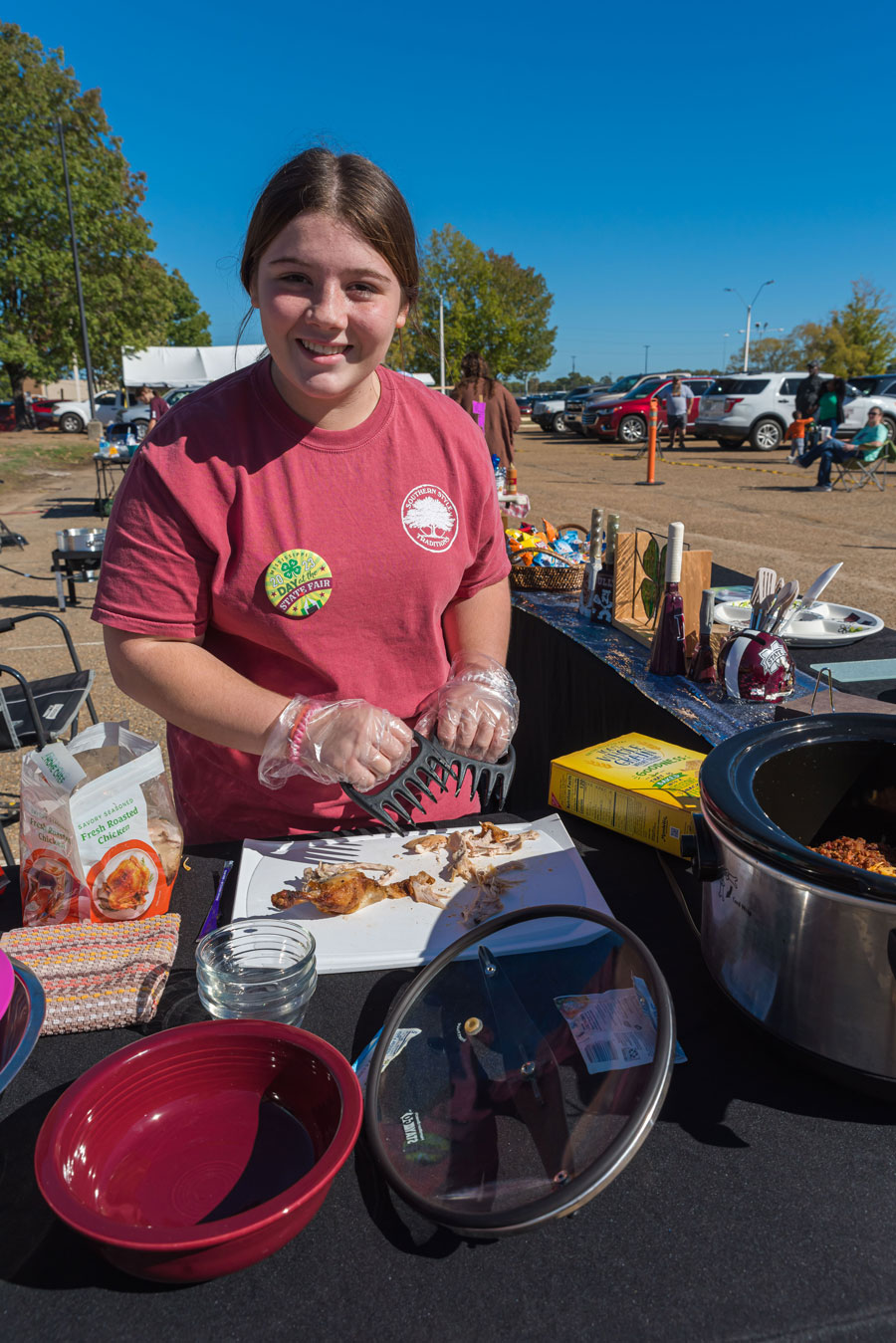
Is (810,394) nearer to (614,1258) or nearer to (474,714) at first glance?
(474,714)

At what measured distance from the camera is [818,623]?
9.54ft

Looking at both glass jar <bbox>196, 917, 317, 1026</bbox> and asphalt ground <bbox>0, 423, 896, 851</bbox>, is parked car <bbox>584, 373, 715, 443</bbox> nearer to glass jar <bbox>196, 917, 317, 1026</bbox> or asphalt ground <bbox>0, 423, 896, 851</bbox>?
asphalt ground <bbox>0, 423, 896, 851</bbox>

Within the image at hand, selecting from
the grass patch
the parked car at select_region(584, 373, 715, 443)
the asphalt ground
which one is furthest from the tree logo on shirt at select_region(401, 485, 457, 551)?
the parked car at select_region(584, 373, 715, 443)

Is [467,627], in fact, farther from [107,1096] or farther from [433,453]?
[107,1096]

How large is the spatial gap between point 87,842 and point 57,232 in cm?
3626

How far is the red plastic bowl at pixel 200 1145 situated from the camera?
0.72 meters

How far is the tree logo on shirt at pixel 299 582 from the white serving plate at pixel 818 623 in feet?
5.19

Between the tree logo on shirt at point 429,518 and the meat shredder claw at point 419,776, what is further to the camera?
the tree logo on shirt at point 429,518

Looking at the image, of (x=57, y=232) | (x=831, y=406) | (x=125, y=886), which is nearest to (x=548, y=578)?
(x=125, y=886)

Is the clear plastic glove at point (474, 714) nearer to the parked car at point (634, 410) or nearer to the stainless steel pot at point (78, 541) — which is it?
the stainless steel pot at point (78, 541)

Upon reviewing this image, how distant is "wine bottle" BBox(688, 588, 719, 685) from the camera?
2387 millimetres

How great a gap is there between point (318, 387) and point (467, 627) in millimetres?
611

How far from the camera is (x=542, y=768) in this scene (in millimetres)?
3752

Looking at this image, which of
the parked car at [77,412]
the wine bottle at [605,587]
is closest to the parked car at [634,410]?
the parked car at [77,412]
